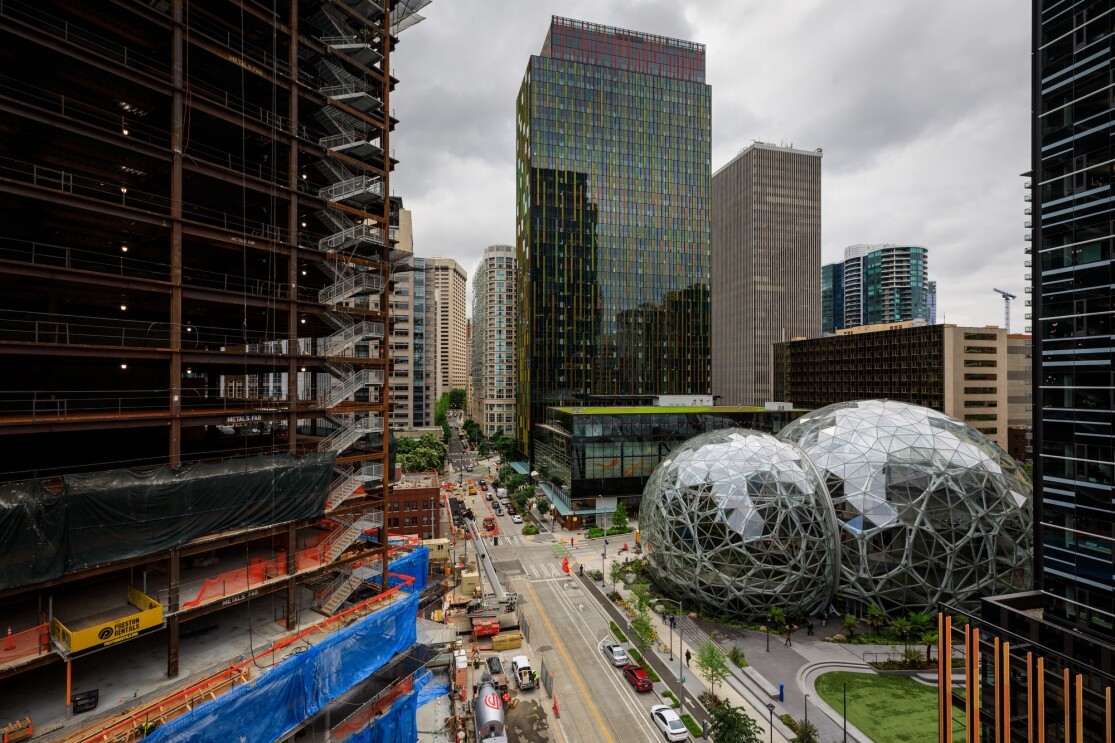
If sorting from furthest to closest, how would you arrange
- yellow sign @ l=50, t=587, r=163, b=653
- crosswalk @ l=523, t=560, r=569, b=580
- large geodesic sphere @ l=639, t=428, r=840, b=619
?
crosswalk @ l=523, t=560, r=569, b=580 → large geodesic sphere @ l=639, t=428, r=840, b=619 → yellow sign @ l=50, t=587, r=163, b=653

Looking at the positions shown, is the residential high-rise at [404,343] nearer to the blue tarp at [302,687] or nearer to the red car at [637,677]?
the red car at [637,677]

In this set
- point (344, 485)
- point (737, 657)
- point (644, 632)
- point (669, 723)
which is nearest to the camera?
point (344, 485)

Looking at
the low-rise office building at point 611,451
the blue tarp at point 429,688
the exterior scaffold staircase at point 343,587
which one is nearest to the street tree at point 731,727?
the blue tarp at point 429,688

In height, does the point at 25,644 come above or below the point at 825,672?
above

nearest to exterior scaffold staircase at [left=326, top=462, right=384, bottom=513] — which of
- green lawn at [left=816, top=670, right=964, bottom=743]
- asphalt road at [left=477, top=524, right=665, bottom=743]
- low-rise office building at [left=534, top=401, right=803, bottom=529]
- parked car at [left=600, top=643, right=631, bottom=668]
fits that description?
asphalt road at [left=477, top=524, right=665, bottom=743]

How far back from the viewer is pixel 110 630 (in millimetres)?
17109

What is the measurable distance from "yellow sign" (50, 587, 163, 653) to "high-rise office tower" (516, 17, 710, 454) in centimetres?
8387

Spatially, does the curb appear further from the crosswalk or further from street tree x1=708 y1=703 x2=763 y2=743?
the crosswalk

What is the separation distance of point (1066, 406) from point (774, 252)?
13926 cm

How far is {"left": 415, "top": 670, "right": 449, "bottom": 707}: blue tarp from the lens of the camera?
3141 centimetres

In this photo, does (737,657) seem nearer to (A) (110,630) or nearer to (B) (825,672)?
(B) (825,672)

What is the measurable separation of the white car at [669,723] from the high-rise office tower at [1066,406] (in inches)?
531

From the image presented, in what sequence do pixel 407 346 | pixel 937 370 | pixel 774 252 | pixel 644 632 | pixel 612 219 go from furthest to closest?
pixel 774 252, pixel 407 346, pixel 612 219, pixel 937 370, pixel 644 632

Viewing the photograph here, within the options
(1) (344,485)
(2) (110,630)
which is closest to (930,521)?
(1) (344,485)
